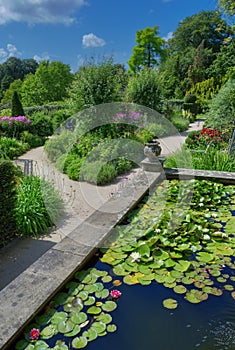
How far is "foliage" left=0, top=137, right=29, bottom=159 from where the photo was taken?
22.1 feet

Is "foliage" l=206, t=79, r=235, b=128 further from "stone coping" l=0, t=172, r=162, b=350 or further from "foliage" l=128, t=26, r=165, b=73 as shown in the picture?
"foliage" l=128, t=26, r=165, b=73

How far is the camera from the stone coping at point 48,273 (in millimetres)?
1583

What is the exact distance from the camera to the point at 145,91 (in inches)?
368

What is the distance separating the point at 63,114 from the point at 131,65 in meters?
17.2

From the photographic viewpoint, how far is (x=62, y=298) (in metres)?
1.88

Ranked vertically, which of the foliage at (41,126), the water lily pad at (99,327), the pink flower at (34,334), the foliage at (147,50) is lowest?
the water lily pad at (99,327)

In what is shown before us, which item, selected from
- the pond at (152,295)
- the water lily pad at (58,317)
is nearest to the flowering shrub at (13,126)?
the pond at (152,295)

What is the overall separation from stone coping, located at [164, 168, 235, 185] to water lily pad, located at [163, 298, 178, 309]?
287cm

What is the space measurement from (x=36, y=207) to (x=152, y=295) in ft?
5.97

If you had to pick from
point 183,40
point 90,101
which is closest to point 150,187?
point 90,101

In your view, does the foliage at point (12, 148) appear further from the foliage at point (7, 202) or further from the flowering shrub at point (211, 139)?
the flowering shrub at point (211, 139)

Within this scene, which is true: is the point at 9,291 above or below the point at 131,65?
below

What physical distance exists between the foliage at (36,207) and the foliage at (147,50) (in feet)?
72.8

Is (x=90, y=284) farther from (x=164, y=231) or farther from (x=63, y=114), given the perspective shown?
(x=63, y=114)
